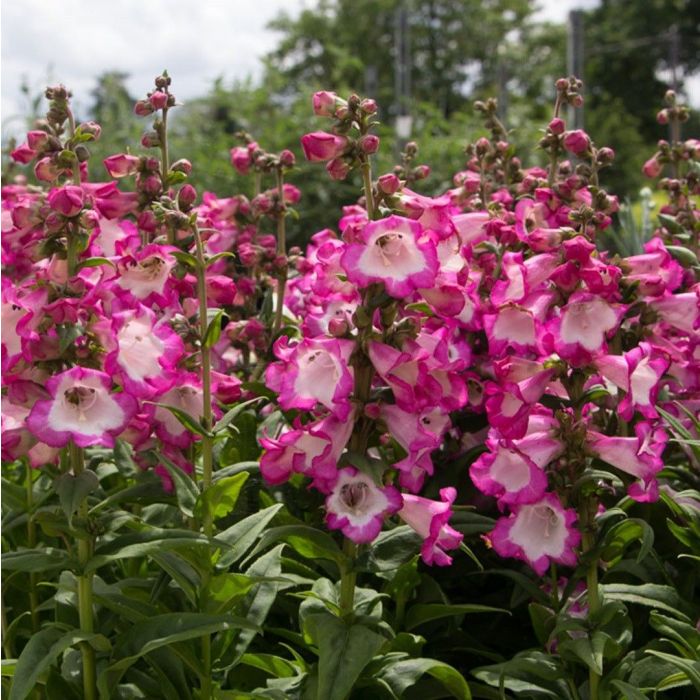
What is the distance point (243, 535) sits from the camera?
1630 millimetres

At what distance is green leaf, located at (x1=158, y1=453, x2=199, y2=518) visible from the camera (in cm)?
162

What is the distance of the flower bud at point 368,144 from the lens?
1525 mm

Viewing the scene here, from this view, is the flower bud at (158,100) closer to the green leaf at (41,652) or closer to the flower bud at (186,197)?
the flower bud at (186,197)

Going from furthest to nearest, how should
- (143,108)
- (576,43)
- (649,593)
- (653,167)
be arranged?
(576,43) → (653,167) → (143,108) → (649,593)

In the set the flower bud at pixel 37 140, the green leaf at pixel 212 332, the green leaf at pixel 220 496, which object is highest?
the flower bud at pixel 37 140

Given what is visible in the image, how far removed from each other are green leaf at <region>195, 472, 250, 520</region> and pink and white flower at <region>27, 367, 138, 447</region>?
6.7 inches

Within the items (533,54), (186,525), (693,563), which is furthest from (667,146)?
(533,54)

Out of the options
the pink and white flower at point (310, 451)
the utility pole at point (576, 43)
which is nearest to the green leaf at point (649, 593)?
the pink and white flower at point (310, 451)

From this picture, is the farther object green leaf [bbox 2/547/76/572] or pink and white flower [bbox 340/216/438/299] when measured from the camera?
green leaf [bbox 2/547/76/572]

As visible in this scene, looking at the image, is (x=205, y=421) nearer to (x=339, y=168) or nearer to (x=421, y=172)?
(x=339, y=168)

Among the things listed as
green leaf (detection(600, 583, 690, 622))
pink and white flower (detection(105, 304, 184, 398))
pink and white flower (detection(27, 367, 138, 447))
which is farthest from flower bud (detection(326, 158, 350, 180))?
green leaf (detection(600, 583, 690, 622))

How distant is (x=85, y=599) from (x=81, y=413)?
31cm

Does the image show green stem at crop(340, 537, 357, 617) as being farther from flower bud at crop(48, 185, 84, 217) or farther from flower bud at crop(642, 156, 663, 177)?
flower bud at crop(642, 156, 663, 177)

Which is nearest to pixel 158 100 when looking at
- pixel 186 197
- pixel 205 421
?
pixel 186 197
